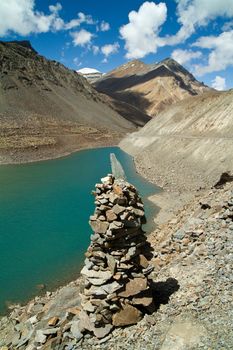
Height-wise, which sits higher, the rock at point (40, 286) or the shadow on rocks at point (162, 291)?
the shadow on rocks at point (162, 291)

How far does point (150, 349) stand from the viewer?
1024 centimetres

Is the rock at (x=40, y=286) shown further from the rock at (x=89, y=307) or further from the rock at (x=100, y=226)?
the rock at (x=100, y=226)

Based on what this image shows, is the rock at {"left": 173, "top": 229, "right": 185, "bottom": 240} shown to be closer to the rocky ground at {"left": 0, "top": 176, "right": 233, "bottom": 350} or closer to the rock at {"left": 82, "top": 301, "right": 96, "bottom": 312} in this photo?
the rocky ground at {"left": 0, "top": 176, "right": 233, "bottom": 350}

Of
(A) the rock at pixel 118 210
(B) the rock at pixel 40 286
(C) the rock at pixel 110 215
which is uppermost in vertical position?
(A) the rock at pixel 118 210

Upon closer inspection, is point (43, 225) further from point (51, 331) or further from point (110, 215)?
point (110, 215)

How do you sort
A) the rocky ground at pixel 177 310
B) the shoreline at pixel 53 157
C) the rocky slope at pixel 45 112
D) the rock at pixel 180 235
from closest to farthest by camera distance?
1. the rocky ground at pixel 177 310
2. the rock at pixel 180 235
3. the shoreline at pixel 53 157
4. the rocky slope at pixel 45 112

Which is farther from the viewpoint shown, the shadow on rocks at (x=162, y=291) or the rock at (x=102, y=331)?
the shadow on rocks at (x=162, y=291)

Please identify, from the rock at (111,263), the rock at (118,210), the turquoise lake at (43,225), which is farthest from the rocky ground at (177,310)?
the rock at (118,210)

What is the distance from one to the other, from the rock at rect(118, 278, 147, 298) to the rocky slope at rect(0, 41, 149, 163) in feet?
185

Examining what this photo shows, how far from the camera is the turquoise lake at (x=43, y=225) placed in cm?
2002

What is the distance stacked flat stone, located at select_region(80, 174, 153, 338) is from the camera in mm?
11203

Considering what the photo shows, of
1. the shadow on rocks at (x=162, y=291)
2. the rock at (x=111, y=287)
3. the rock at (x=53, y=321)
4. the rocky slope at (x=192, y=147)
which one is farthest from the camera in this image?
the rocky slope at (x=192, y=147)

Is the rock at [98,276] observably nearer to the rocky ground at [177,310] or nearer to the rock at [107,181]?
the rocky ground at [177,310]

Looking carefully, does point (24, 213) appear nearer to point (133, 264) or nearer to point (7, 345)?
point (7, 345)
